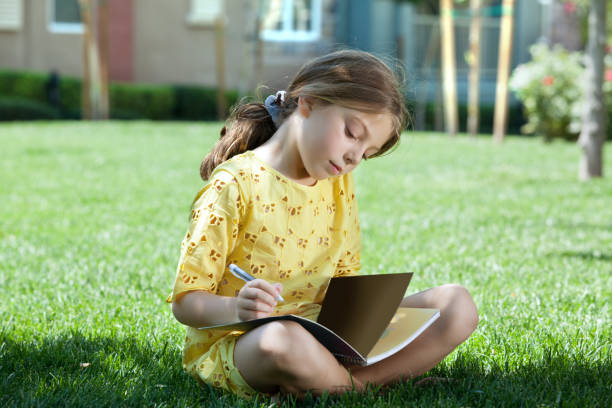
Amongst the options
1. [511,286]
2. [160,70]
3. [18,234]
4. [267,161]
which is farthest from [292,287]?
[160,70]

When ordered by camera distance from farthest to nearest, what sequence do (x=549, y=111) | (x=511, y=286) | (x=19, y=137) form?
(x=549, y=111)
(x=19, y=137)
(x=511, y=286)

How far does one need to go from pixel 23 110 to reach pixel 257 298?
46.5 feet

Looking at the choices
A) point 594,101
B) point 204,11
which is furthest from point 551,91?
point 204,11

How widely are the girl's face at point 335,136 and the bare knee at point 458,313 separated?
20.8 inches

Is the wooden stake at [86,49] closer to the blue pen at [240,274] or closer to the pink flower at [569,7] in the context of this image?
the pink flower at [569,7]

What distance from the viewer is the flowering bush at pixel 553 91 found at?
1285cm

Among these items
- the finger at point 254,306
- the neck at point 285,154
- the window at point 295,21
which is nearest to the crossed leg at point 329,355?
the finger at point 254,306

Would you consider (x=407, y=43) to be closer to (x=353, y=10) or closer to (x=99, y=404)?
(x=353, y=10)

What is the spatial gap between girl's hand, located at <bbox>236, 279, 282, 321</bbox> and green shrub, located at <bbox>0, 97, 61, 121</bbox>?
1370 cm

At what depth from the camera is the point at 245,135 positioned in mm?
2639

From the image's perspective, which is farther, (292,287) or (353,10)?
(353,10)

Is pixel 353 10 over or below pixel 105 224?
over

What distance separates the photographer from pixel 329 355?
2367 mm

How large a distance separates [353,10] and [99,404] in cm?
1802
